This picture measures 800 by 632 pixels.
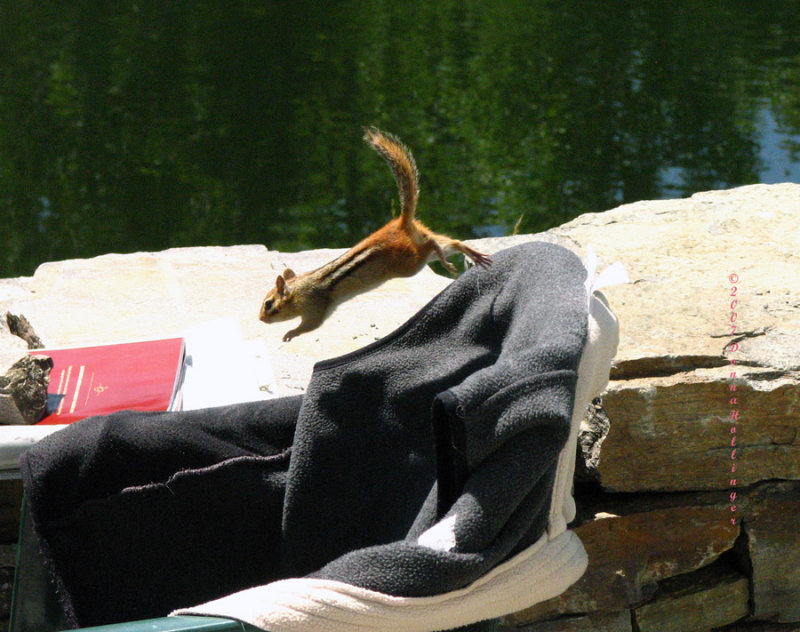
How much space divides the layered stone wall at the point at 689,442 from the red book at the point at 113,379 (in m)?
0.12

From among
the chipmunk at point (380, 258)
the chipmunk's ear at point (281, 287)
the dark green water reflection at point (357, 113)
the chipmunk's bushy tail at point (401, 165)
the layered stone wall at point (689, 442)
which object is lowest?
the dark green water reflection at point (357, 113)

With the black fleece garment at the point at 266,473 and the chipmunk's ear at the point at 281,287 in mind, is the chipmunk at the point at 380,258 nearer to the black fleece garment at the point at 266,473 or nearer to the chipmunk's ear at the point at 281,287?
the chipmunk's ear at the point at 281,287

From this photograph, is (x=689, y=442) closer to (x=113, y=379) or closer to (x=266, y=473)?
(x=266, y=473)

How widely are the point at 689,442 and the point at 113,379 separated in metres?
1.08

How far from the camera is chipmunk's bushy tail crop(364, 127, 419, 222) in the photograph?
6.88 feet

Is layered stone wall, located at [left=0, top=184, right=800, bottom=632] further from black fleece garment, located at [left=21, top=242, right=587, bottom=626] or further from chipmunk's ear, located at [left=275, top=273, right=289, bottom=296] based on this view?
black fleece garment, located at [left=21, top=242, right=587, bottom=626]

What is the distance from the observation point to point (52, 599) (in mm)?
1609

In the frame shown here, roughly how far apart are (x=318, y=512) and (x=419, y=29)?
8.32 metres

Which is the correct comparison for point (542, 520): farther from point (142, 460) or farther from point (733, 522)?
point (733, 522)

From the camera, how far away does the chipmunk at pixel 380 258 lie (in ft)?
6.87

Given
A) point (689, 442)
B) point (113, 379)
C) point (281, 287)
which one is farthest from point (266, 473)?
point (689, 442)

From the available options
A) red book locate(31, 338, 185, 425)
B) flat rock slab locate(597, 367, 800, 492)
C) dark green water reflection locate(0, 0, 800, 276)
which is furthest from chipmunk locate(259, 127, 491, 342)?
dark green water reflection locate(0, 0, 800, 276)

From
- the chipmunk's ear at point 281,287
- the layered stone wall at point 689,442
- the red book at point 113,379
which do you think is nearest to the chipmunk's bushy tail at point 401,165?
the chipmunk's ear at point 281,287

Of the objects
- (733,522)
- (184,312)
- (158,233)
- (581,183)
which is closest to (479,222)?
(581,183)
